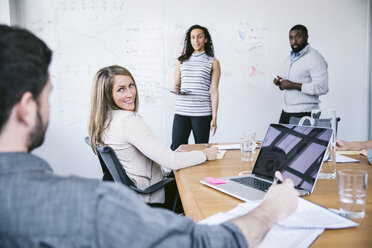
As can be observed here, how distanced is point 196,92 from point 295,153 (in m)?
1.79

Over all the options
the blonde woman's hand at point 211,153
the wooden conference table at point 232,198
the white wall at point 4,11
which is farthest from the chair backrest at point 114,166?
the white wall at point 4,11

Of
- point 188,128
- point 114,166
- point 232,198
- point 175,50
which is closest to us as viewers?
point 232,198

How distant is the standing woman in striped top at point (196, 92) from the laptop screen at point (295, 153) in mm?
1515

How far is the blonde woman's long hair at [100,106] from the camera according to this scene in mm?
1611

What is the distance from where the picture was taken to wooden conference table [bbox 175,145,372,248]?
72 cm

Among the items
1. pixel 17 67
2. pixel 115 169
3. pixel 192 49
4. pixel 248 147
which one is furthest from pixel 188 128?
pixel 17 67

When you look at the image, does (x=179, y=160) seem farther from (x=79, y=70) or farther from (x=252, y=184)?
(x=79, y=70)

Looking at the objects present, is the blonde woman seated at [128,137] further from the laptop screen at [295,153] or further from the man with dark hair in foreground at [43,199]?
the man with dark hair in foreground at [43,199]

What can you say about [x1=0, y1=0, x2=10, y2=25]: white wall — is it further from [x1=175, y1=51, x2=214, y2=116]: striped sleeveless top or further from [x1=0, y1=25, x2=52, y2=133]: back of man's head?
[x1=0, y1=25, x2=52, y2=133]: back of man's head

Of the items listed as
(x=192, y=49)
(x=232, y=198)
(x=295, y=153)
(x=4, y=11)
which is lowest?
(x=232, y=198)

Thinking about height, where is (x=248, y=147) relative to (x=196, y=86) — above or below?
below

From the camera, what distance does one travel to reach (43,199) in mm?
482

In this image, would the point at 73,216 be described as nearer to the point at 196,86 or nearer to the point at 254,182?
the point at 254,182

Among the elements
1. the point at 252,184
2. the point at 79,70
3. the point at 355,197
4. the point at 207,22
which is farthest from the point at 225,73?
the point at 355,197
